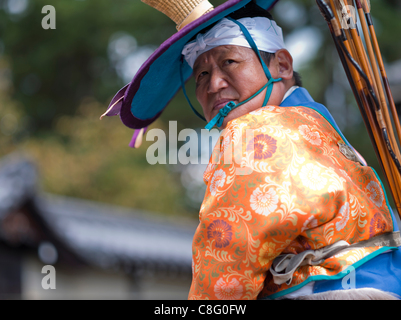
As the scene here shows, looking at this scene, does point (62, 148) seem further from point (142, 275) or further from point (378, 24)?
point (378, 24)

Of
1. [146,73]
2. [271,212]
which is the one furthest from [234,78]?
[271,212]

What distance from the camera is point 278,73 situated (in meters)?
1.87

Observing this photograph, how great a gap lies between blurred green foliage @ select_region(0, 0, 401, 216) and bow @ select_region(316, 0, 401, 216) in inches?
311

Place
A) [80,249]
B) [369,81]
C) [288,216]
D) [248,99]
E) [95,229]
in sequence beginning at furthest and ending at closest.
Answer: [95,229] → [80,249] → [248,99] → [369,81] → [288,216]

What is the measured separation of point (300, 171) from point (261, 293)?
1.47 feet

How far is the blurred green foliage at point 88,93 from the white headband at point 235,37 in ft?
25.3

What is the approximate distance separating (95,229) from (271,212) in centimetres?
935

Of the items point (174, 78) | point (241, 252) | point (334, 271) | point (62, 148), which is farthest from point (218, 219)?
point (62, 148)

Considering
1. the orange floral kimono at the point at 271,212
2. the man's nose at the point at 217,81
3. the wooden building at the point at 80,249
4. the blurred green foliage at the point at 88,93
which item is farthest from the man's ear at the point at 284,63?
the blurred green foliage at the point at 88,93

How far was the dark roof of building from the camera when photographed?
6641mm

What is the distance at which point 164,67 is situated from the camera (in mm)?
2000

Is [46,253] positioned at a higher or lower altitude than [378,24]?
lower

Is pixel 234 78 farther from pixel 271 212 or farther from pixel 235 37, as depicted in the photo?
pixel 271 212

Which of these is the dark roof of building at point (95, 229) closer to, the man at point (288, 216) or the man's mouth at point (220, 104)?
the man's mouth at point (220, 104)
